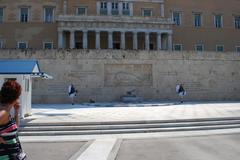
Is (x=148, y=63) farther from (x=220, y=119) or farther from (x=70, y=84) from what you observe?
(x=220, y=119)

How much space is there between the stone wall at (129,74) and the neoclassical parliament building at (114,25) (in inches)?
615

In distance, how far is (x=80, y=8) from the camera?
45.3 metres

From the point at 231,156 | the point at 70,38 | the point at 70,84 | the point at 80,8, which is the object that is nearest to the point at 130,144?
the point at 231,156

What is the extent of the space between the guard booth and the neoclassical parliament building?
88.8 feet

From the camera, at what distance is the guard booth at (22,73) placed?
1398 centimetres

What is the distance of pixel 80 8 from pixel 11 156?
43.5m

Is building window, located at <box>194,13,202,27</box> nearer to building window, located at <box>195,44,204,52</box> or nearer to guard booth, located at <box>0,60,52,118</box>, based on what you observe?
building window, located at <box>195,44,204,52</box>

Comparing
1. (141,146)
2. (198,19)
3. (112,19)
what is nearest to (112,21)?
(112,19)

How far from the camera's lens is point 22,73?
13.9m

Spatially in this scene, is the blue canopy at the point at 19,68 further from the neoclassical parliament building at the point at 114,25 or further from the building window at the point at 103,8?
the building window at the point at 103,8

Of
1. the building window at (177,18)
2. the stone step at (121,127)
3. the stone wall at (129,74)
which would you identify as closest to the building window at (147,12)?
the building window at (177,18)

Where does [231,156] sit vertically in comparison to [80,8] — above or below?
below

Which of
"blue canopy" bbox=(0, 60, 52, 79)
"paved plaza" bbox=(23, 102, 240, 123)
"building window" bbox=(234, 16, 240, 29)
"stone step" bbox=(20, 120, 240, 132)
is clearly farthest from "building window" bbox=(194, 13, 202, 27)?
"blue canopy" bbox=(0, 60, 52, 79)

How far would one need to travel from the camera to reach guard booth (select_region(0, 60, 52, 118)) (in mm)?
13984
